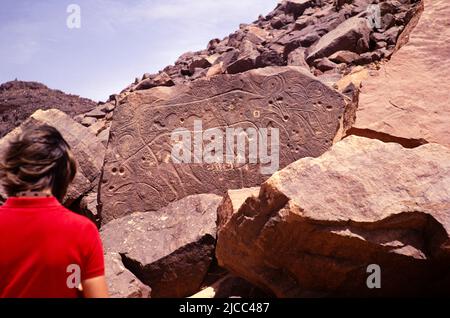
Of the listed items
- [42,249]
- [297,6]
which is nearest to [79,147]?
[42,249]

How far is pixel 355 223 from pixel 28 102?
1375 centimetres

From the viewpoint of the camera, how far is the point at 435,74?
13.4 ft

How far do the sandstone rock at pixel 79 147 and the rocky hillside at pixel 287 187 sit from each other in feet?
0.05

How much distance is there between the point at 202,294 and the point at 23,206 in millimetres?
2061

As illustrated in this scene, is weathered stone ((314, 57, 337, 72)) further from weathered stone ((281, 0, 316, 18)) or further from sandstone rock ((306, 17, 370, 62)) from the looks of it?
weathered stone ((281, 0, 316, 18))

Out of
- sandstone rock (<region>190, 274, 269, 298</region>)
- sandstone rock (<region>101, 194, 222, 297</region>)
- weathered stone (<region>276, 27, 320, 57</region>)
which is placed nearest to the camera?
sandstone rock (<region>190, 274, 269, 298</region>)

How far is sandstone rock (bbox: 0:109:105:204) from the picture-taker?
5402mm

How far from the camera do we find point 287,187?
2742 mm

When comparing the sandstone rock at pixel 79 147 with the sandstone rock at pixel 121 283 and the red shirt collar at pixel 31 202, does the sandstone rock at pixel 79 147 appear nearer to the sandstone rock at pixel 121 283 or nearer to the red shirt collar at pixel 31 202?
the sandstone rock at pixel 121 283

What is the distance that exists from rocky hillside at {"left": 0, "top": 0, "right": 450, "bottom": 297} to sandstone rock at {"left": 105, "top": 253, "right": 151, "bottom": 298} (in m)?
0.01

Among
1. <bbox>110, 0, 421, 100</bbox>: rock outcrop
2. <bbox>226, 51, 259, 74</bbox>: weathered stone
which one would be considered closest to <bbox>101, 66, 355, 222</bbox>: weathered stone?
<bbox>110, 0, 421, 100</bbox>: rock outcrop

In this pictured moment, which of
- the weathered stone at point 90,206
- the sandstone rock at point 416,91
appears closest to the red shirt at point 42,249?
the sandstone rock at point 416,91

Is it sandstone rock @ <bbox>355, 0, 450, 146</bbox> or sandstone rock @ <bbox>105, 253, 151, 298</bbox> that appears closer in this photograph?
sandstone rock @ <bbox>105, 253, 151, 298</bbox>
